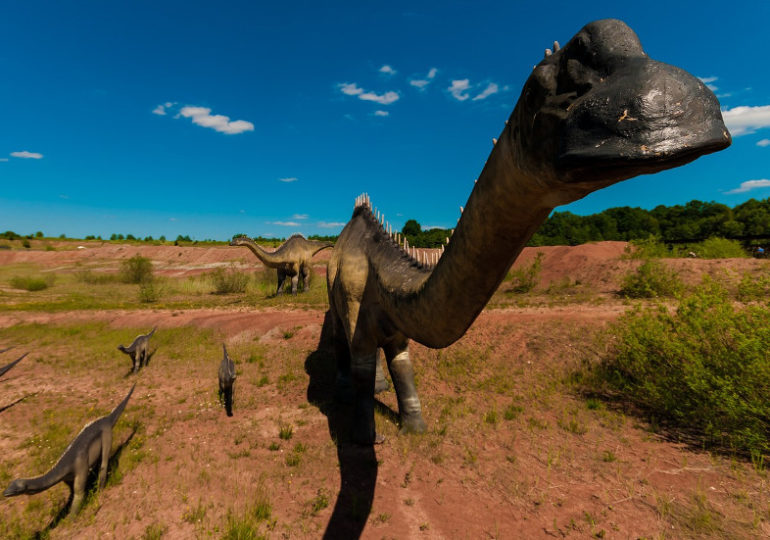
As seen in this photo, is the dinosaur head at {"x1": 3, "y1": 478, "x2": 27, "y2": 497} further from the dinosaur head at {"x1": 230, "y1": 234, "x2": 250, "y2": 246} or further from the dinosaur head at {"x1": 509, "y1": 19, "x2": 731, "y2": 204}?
the dinosaur head at {"x1": 230, "y1": 234, "x2": 250, "y2": 246}

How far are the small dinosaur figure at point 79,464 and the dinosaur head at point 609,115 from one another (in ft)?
14.4

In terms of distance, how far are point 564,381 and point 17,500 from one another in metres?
7.98

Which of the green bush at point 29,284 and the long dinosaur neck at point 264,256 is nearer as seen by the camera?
the long dinosaur neck at point 264,256

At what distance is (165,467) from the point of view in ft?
14.4

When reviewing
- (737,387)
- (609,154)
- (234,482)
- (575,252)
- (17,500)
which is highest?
(575,252)

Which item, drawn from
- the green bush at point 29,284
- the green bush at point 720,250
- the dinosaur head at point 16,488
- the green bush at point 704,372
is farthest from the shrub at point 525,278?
the green bush at point 29,284

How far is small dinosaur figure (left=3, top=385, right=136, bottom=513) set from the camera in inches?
115

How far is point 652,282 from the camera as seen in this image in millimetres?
10922

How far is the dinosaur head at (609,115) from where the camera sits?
3.58 feet

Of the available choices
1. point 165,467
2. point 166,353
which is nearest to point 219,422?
point 165,467

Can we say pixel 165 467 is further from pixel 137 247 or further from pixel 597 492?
pixel 137 247

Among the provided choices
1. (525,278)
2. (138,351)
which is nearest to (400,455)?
(138,351)

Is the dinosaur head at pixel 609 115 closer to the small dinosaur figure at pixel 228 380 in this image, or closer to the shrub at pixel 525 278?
the small dinosaur figure at pixel 228 380

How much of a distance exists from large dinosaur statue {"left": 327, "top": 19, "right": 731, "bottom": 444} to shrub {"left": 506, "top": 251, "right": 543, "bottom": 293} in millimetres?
13137
